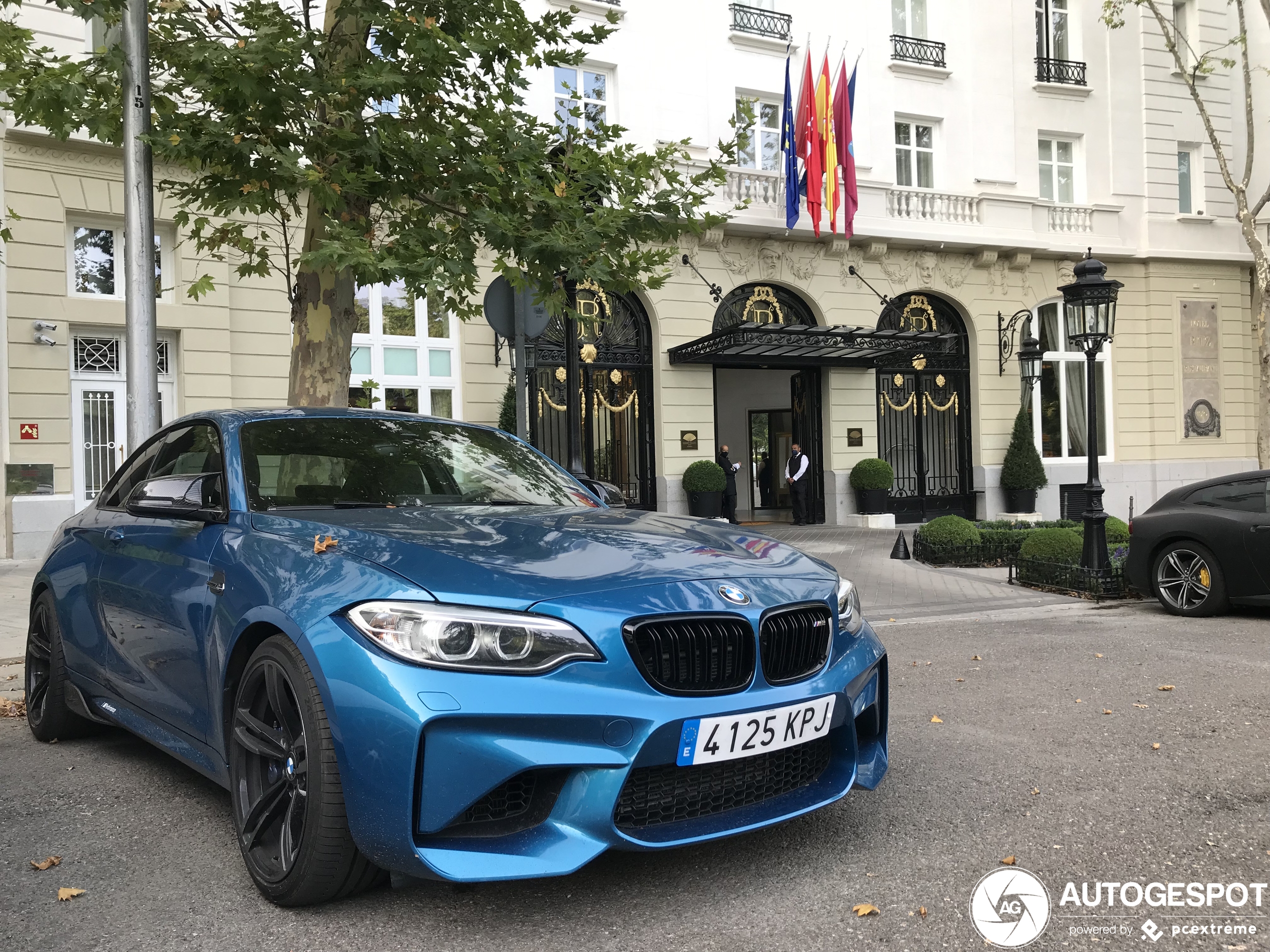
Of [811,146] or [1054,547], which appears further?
[811,146]

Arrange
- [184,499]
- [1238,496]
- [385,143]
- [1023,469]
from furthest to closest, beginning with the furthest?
1. [1023,469]
2. [1238,496]
3. [385,143]
4. [184,499]

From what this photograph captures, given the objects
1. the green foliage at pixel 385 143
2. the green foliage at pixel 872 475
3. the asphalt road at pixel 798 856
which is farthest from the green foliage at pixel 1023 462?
the asphalt road at pixel 798 856

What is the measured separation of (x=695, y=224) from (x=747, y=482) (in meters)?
21.0

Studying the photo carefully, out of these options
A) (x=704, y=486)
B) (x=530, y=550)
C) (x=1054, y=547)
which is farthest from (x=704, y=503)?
(x=530, y=550)

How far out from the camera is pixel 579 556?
312cm

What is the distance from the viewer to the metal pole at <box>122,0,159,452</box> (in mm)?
7598

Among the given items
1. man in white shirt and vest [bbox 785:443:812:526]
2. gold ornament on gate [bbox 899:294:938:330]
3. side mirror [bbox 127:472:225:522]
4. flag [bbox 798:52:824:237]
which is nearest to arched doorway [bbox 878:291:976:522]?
gold ornament on gate [bbox 899:294:938:330]

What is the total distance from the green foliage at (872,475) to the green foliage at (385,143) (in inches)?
524

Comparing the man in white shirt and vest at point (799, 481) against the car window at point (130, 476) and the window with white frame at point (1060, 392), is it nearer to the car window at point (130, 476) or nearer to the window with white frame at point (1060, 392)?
the window with white frame at point (1060, 392)

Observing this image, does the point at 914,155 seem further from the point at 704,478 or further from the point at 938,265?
the point at 704,478

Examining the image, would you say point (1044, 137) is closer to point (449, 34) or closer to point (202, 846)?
point (449, 34)

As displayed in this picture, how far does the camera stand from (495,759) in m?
2.61

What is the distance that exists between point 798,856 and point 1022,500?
2182cm

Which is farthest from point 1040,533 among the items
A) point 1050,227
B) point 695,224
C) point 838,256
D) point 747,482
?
point 747,482
